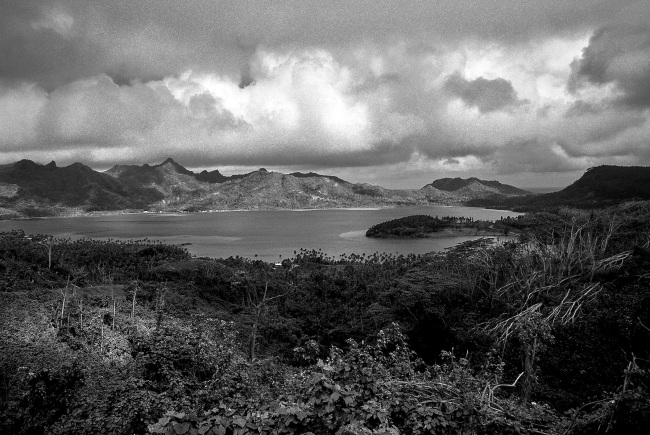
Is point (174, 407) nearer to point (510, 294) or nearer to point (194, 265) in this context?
point (510, 294)

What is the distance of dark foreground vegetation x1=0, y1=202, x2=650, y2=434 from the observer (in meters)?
6.21

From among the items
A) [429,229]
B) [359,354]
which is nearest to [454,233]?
[429,229]

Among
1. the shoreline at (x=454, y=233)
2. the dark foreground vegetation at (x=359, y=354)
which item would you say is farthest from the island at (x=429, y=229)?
the dark foreground vegetation at (x=359, y=354)

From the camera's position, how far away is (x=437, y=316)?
22.1 m

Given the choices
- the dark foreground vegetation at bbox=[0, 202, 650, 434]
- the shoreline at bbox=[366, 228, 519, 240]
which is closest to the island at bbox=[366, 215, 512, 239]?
the shoreline at bbox=[366, 228, 519, 240]

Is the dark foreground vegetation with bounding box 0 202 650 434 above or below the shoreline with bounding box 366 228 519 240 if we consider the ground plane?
above

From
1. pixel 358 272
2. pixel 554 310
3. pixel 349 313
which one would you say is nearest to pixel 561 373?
pixel 554 310

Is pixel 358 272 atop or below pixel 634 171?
below

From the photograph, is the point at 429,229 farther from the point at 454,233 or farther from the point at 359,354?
the point at 359,354

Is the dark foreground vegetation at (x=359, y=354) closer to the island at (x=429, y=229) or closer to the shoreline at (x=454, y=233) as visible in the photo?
the shoreline at (x=454, y=233)

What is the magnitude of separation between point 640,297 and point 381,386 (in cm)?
1493

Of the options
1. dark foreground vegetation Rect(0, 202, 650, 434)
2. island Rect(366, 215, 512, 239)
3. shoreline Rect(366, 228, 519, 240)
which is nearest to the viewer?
dark foreground vegetation Rect(0, 202, 650, 434)

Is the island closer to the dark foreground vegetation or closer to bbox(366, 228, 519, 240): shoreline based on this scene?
bbox(366, 228, 519, 240): shoreline

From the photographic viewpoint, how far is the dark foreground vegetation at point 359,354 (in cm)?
621
